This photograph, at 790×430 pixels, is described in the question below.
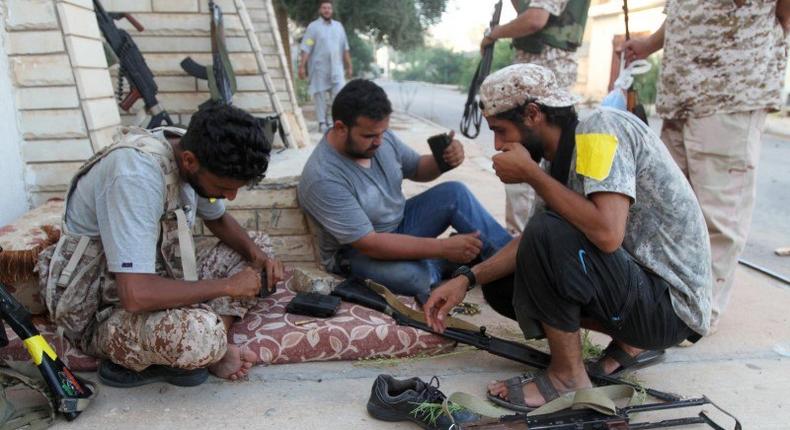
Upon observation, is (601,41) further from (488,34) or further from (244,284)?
(244,284)

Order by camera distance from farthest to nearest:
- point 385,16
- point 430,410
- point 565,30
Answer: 1. point 385,16
2. point 565,30
3. point 430,410

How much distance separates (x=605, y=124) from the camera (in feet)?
6.59

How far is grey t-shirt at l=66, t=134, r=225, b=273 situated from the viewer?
198 centimetres

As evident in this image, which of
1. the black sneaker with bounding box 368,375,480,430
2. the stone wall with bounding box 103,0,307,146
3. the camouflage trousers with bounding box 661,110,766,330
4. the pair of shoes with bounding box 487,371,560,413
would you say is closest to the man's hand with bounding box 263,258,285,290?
the black sneaker with bounding box 368,375,480,430

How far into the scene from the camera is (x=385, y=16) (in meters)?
13.6

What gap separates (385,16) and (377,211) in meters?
11.4

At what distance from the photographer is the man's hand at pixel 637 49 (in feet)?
10.6

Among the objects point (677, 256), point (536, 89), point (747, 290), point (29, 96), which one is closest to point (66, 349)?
point (29, 96)

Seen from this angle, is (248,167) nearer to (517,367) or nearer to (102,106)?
(517,367)

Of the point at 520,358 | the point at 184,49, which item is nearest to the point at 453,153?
the point at 520,358

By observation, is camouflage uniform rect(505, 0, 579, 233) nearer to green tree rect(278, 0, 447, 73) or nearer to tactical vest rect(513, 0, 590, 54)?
tactical vest rect(513, 0, 590, 54)

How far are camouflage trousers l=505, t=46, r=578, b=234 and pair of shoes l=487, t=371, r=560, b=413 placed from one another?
1429 millimetres

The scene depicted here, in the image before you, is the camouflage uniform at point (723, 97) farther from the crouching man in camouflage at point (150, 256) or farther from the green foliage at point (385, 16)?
the green foliage at point (385, 16)

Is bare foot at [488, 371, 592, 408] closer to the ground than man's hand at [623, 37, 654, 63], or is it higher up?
closer to the ground
